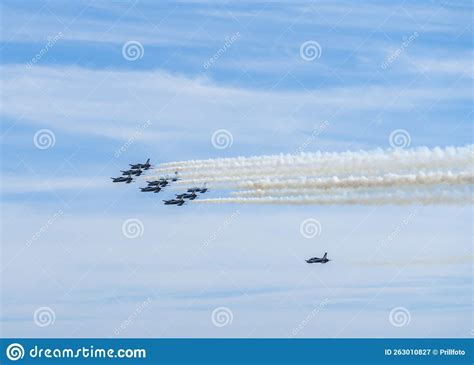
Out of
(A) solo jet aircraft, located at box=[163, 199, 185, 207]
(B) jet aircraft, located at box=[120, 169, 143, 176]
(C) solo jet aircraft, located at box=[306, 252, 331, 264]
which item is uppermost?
(B) jet aircraft, located at box=[120, 169, 143, 176]

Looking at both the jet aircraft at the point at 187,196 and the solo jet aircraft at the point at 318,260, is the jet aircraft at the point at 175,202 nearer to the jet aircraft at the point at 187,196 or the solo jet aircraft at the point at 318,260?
A: the jet aircraft at the point at 187,196

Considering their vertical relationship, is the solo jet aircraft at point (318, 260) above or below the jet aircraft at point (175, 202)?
below

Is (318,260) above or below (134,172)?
below

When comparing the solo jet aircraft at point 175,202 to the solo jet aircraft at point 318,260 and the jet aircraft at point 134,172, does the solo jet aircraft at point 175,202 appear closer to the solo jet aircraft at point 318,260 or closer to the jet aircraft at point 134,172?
the jet aircraft at point 134,172

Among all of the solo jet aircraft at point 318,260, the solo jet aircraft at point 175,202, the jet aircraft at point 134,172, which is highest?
the jet aircraft at point 134,172

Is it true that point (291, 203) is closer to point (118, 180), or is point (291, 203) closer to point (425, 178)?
point (425, 178)

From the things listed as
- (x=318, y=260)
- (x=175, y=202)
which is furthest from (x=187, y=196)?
(x=318, y=260)

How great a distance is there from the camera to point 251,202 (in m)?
104

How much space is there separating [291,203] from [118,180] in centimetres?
2921

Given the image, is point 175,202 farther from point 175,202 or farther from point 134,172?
point 134,172

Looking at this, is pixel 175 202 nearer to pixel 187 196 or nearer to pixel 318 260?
pixel 187 196

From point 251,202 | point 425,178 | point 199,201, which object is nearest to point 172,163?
point 199,201

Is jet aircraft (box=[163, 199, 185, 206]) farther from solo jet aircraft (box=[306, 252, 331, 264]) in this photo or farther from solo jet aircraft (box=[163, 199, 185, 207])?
solo jet aircraft (box=[306, 252, 331, 264])

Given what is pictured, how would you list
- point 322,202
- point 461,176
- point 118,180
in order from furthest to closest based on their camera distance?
point 118,180, point 322,202, point 461,176
